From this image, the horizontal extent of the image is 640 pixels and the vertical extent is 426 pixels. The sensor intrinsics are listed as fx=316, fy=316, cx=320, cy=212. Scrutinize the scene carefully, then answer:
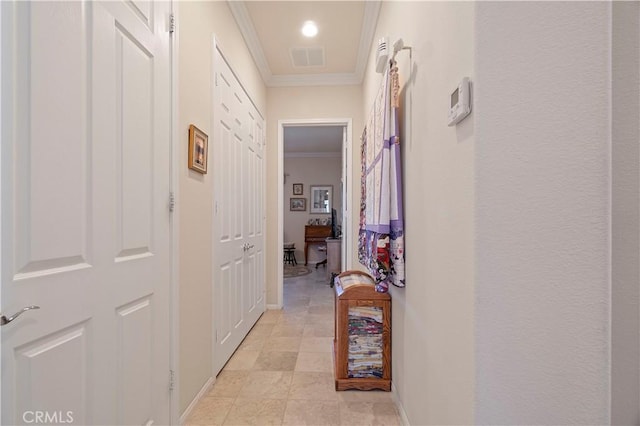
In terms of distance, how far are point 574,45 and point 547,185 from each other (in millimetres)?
380

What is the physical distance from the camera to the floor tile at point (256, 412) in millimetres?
1771

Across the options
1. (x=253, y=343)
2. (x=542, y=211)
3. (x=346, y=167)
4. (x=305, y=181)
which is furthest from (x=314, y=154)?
(x=542, y=211)

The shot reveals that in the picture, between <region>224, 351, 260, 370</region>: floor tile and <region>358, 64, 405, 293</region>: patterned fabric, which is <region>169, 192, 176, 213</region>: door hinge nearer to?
<region>358, 64, 405, 293</region>: patterned fabric

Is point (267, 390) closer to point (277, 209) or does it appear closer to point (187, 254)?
point (187, 254)

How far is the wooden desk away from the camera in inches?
302

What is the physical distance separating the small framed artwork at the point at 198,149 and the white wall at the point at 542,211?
1.50 meters

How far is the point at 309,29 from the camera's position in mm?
2881

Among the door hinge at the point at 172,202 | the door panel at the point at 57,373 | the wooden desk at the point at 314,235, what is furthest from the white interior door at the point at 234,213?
the wooden desk at the point at 314,235

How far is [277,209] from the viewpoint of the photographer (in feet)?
13.0

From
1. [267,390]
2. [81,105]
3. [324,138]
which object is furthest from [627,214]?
[324,138]

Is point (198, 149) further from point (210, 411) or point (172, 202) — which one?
point (210, 411)

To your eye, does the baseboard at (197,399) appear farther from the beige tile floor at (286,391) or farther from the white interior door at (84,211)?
the white interior door at (84,211)

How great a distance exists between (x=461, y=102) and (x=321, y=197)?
720 cm

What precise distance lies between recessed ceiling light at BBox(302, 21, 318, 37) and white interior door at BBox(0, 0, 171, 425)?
1.57 metres
